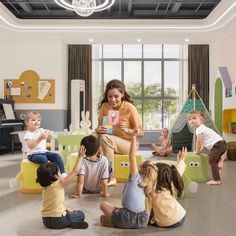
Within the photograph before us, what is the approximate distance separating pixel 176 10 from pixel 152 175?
240 inches

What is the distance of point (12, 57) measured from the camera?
8531 mm


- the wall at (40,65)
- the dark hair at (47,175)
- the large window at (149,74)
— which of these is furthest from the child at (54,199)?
the large window at (149,74)

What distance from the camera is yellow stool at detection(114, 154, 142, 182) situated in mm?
4070

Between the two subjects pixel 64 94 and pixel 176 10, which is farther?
pixel 64 94

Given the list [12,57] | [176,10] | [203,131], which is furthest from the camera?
[12,57]

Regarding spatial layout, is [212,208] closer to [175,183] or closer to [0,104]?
[175,183]

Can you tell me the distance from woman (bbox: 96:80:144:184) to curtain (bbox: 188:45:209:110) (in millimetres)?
5674

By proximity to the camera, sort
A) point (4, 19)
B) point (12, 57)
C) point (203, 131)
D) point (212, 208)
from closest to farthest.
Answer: point (212, 208), point (203, 131), point (4, 19), point (12, 57)

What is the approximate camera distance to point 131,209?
233 cm

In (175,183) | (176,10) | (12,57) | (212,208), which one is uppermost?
(176,10)

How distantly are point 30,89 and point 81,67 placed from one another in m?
1.56

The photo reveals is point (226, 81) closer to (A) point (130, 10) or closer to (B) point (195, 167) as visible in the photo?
(A) point (130, 10)

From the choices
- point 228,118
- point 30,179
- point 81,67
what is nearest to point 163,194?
point 30,179

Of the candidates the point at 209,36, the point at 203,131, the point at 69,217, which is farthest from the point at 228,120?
the point at 69,217
